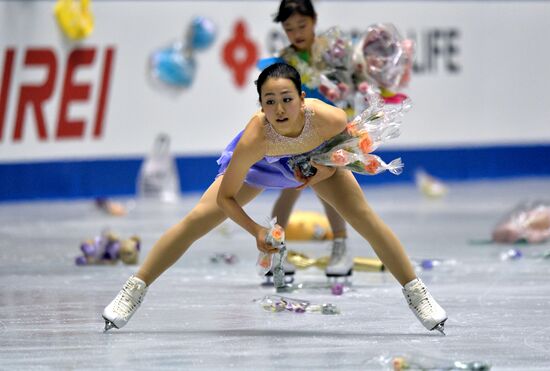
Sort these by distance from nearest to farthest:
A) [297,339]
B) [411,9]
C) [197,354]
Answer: [197,354]
[297,339]
[411,9]

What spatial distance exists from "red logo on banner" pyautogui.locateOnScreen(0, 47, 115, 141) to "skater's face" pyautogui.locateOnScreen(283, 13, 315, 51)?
534 centimetres

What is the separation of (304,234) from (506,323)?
3281mm

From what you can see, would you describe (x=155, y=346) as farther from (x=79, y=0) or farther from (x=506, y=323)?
(x=79, y=0)

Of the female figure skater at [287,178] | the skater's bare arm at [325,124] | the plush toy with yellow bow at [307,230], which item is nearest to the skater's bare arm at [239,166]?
the female figure skater at [287,178]

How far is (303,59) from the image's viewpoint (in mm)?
6195

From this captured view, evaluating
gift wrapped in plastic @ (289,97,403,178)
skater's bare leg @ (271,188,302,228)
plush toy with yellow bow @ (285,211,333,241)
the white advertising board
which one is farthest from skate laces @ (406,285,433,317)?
the white advertising board

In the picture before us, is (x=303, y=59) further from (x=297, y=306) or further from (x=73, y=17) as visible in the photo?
(x=73, y=17)

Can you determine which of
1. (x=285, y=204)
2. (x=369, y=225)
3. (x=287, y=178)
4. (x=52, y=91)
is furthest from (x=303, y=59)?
(x=52, y=91)

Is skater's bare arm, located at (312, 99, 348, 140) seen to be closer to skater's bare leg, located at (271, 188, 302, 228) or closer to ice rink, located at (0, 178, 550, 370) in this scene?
ice rink, located at (0, 178, 550, 370)

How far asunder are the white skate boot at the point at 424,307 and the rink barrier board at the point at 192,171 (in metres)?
7.18

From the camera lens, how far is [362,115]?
480 centimetres

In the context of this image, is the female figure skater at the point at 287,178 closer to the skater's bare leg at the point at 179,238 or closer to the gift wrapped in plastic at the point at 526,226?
the skater's bare leg at the point at 179,238

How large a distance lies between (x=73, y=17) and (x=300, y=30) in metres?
5.54

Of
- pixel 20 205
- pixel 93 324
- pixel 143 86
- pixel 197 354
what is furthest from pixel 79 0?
pixel 197 354
